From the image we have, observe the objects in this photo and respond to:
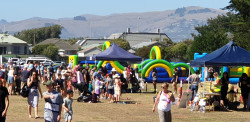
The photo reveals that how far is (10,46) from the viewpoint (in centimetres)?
9300

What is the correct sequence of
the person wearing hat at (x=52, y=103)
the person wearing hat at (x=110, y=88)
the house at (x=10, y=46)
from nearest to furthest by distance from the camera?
the person wearing hat at (x=52, y=103)
the person wearing hat at (x=110, y=88)
the house at (x=10, y=46)

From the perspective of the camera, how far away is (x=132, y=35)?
16825 cm

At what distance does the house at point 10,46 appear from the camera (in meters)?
92.3

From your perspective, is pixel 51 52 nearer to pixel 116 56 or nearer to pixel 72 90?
pixel 116 56

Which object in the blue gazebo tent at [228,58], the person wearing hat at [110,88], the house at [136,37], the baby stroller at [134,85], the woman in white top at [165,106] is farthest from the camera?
the house at [136,37]

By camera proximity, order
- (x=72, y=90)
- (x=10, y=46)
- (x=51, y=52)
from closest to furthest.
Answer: (x=72, y=90) < (x=10, y=46) < (x=51, y=52)

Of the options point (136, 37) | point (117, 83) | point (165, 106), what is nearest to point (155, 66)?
point (117, 83)

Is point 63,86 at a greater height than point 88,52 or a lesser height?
lesser

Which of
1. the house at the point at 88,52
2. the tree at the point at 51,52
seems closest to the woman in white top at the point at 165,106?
the tree at the point at 51,52

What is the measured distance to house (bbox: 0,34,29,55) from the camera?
92.3m

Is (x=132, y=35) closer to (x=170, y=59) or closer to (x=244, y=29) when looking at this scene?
(x=170, y=59)

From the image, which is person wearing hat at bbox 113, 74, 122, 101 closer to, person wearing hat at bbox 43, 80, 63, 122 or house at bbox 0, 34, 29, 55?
person wearing hat at bbox 43, 80, 63, 122

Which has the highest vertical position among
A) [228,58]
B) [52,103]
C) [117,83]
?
[228,58]

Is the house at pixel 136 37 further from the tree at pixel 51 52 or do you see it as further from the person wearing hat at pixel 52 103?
the person wearing hat at pixel 52 103
